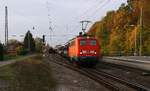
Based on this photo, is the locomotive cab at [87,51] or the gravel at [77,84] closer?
the gravel at [77,84]

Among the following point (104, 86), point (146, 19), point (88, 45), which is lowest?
point (104, 86)

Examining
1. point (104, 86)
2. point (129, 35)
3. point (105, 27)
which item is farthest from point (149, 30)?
point (104, 86)

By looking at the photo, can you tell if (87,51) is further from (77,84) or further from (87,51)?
(77,84)

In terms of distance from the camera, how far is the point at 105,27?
13812cm

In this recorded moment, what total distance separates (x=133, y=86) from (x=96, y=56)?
2016 cm

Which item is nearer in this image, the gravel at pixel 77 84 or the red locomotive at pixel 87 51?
the gravel at pixel 77 84

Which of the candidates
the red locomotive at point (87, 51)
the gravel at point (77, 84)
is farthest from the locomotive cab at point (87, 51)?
the gravel at point (77, 84)

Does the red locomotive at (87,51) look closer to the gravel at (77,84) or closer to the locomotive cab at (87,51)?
the locomotive cab at (87,51)

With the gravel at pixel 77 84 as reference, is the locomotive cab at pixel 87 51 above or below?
above

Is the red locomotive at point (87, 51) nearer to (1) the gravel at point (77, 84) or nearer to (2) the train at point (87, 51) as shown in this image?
(2) the train at point (87, 51)

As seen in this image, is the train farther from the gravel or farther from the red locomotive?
the gravel

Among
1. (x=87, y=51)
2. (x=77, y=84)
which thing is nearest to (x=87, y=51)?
(x=87, y=51)

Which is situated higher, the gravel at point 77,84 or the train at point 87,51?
the train at point 87,51

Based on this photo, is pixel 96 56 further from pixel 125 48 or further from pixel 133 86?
pixel 125 48
